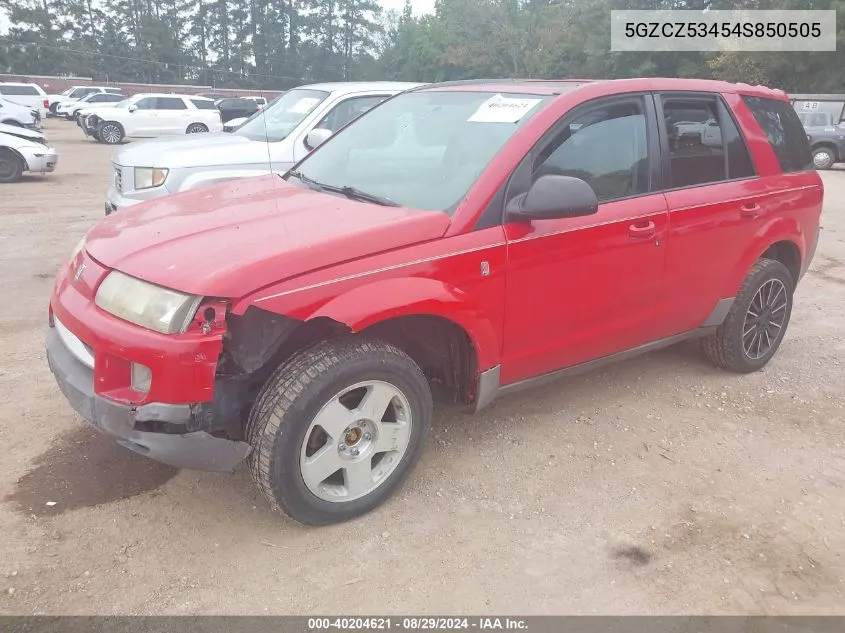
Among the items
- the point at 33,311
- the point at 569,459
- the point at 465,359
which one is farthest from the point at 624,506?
the point at 33,311

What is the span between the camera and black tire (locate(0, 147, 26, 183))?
12913 millimetres

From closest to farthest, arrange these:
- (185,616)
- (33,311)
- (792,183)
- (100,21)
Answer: (185,616) → (792,183) → (33,311) → (100,21)

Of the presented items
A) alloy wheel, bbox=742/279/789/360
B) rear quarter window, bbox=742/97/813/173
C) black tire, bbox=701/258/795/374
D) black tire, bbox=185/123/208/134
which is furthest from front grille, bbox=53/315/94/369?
black tire, bbox=185/123/208/134

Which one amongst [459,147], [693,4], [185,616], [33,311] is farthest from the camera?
[693,4]

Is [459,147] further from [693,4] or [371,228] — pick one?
[693,4]

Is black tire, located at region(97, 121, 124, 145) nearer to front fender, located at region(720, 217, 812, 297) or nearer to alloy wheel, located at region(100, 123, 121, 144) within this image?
alloy wheel, located at region(100, 123, 121, 144)

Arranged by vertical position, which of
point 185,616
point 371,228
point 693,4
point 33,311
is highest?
point 693,4

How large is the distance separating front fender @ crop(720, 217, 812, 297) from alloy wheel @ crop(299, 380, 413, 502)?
2.36 m

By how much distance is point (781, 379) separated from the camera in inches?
182

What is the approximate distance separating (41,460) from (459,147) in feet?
8.31

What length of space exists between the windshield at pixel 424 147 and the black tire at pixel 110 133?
21938 mm

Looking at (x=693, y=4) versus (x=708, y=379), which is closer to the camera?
(x=708, y=379)

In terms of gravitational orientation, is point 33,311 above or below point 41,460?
above

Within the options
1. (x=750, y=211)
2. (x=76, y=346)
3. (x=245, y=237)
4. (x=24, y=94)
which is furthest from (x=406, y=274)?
(x=24, y=94)
